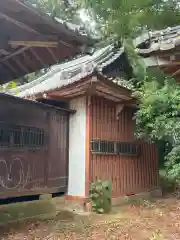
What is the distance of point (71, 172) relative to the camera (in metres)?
10.8

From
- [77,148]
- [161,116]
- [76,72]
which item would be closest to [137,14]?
[76,72]

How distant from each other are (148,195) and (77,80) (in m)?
6.02

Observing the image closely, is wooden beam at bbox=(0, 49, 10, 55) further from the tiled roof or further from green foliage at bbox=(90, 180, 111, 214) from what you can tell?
green foliage at bbox=(90, 180, 111, 214)

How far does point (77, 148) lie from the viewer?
35.5 ft

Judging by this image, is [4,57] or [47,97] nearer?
[4,57]

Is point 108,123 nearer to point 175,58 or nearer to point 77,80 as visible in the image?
point 77,80

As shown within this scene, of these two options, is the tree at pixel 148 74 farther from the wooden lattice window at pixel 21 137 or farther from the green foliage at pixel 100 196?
the wooden lattice window at pixel 21 137

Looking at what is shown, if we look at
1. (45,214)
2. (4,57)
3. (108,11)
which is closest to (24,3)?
(4,57)

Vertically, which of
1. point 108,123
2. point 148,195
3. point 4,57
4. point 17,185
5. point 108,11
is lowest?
point 148,195

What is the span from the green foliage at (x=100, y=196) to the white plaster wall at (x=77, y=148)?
1.99 feet

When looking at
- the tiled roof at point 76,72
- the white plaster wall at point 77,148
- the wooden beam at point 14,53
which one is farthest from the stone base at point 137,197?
the wooden beam at point 14,53

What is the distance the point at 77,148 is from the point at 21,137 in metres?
2.55

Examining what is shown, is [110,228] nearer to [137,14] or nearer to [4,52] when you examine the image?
[4,52]

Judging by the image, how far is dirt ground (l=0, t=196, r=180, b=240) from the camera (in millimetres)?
6781
